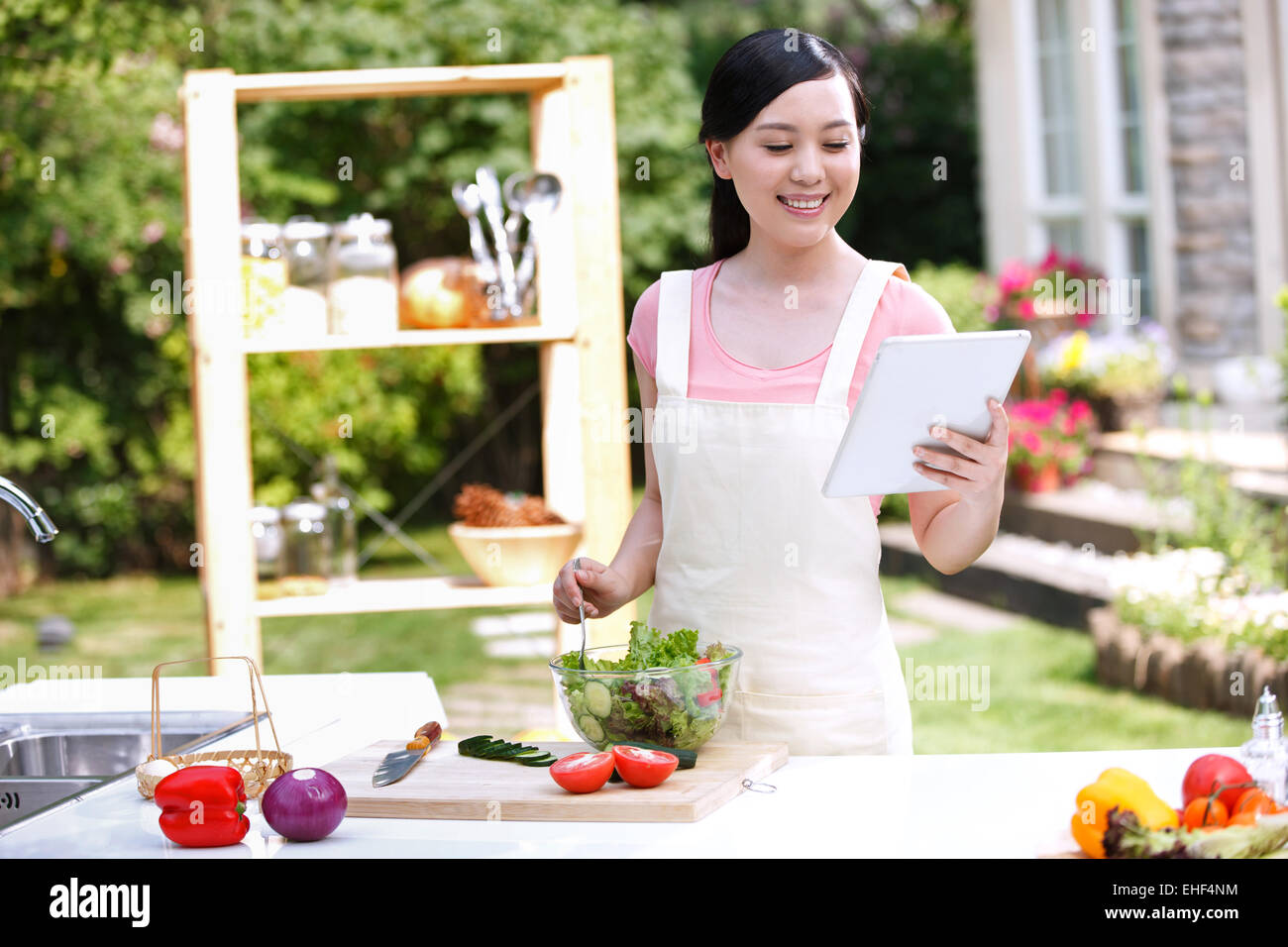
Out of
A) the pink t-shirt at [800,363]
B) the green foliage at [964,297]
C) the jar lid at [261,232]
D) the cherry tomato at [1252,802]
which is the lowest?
the cherry tomato at [1252,802]

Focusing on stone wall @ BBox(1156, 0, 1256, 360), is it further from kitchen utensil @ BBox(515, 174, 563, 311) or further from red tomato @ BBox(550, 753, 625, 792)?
red tomato @ BBox(550, 753, 625, 792)

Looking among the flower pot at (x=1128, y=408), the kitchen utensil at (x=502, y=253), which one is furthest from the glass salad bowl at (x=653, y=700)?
the flower pot at (x=1128, y=408)

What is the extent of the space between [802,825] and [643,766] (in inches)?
8.6

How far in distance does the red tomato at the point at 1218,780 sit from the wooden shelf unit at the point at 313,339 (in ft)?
7.68

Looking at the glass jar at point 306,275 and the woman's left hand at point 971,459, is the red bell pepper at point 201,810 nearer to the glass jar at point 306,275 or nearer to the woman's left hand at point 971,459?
the woman's left hand at point 971,459

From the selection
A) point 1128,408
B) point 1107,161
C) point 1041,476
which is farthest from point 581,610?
point 1107,161

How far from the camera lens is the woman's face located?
2146 mm

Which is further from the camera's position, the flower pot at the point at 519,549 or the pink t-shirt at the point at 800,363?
the flower pot at the point at 519,549

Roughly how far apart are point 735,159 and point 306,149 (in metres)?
7.99

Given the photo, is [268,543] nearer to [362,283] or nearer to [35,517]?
[362,283]

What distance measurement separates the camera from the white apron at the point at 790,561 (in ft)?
7.41

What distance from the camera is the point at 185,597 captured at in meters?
8.60

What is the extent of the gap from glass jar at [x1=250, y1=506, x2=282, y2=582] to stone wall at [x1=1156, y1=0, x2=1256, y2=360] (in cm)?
517

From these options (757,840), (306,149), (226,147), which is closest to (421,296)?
(226,147)
